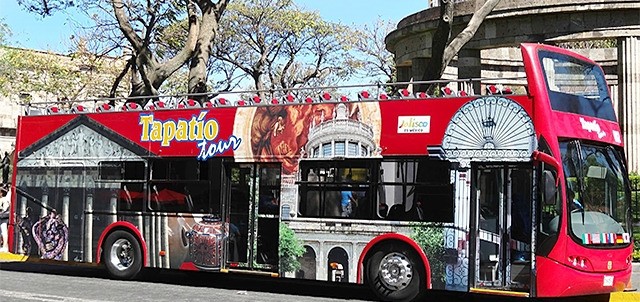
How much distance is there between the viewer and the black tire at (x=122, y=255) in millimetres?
16547

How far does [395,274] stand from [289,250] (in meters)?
1.87

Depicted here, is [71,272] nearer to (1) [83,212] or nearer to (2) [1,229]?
(1) [83,212]

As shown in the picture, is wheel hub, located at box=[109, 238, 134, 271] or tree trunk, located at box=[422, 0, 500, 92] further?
tree trunk, located at box=[422, 0, 500, 92]

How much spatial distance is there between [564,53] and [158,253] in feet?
25.4

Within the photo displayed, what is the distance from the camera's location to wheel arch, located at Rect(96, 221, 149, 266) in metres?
16.4

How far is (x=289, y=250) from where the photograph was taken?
47.9 ft

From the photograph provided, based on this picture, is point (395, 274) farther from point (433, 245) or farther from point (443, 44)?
point (443, 44)

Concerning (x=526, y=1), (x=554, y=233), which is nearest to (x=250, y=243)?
(x=554, y=233)

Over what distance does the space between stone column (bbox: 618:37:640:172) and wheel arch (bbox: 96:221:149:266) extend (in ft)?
48.2

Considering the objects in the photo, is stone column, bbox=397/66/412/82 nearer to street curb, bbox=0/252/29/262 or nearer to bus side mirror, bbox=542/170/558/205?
street curb, bbox=0/252/29/262

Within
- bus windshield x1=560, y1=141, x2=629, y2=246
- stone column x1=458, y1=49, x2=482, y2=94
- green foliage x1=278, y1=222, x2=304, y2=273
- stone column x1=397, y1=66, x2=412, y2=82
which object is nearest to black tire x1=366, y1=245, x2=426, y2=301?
green foliage x1=278, y1=222, x2=304, y2=273

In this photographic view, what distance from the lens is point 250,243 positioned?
15.1 m

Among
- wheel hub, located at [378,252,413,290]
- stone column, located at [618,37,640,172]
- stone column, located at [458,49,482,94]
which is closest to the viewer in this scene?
wheel hub, located at [378,252,413,290]

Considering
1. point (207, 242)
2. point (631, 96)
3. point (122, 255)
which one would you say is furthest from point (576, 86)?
point (631, 96)
